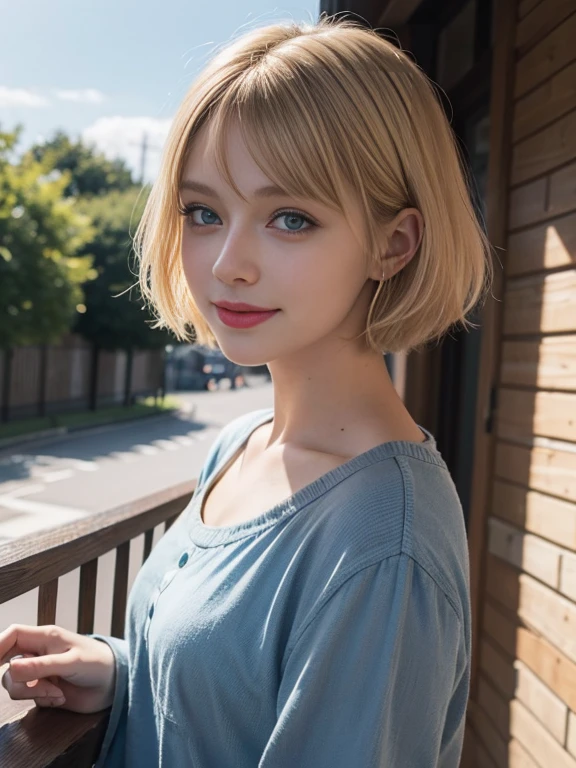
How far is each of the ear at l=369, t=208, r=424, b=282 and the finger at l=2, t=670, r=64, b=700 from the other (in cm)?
55

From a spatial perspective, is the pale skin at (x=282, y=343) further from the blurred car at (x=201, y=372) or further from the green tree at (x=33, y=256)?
the blurred car at (x=201, y=372)

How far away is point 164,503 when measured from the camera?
3.95 ft

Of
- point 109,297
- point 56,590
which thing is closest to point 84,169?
point 109,297

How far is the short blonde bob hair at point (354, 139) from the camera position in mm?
613

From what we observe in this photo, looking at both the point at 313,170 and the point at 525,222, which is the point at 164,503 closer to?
the point at 313,170

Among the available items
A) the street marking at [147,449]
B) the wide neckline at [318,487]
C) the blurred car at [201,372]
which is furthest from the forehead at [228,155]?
the blurred car at [201,372]

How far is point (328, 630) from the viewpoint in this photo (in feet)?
1.77

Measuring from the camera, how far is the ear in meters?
0.67

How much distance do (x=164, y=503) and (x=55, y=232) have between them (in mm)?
9512

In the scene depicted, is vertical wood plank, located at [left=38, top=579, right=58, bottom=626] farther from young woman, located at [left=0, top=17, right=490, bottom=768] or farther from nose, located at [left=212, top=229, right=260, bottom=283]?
nose, located at [left=212, top=229, right=260, bottom=283]

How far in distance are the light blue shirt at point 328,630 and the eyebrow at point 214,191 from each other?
24cm

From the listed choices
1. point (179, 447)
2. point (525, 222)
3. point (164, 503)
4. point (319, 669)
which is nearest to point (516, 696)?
point (164, 503)

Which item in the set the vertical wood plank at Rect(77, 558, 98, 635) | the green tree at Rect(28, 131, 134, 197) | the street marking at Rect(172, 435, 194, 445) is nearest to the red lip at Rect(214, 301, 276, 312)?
the vertical wood plank at Rect(77, 558, 98, 635)

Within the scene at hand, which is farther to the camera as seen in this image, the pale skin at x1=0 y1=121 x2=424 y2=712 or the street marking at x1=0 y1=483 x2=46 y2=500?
the street marking at x1=0 y1=483 x2=46 y2=500
